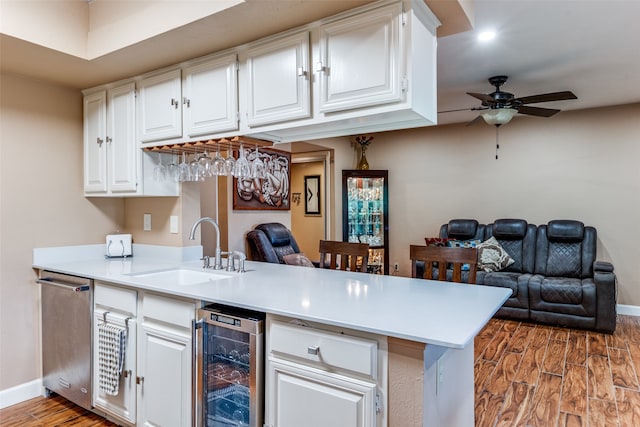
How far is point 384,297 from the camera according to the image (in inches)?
69.2

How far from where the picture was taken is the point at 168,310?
1969 millimetres

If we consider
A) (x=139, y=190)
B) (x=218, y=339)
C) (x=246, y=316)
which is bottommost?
(x=218, y=339)

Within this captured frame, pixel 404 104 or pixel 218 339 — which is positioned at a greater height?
pixel 404 104

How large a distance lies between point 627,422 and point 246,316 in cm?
238

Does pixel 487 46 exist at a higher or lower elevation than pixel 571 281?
higher

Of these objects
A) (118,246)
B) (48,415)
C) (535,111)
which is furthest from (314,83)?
(535,111)

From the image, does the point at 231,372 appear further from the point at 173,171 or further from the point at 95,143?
the point at 95,143

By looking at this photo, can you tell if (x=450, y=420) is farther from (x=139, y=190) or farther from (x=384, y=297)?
(x=139, y=190)

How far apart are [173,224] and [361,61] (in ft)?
6.13

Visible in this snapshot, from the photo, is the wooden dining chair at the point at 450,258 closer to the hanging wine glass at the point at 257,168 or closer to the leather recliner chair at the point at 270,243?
the hanging wine glass at the point at 257,168

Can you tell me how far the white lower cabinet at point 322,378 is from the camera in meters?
1.35

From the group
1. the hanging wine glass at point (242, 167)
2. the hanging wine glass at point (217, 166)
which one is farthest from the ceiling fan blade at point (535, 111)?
the hanging wine glass at point (217, 166)

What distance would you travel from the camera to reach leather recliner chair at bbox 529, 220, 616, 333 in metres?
3.91

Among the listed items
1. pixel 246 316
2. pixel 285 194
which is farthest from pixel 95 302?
pixel 285 194
